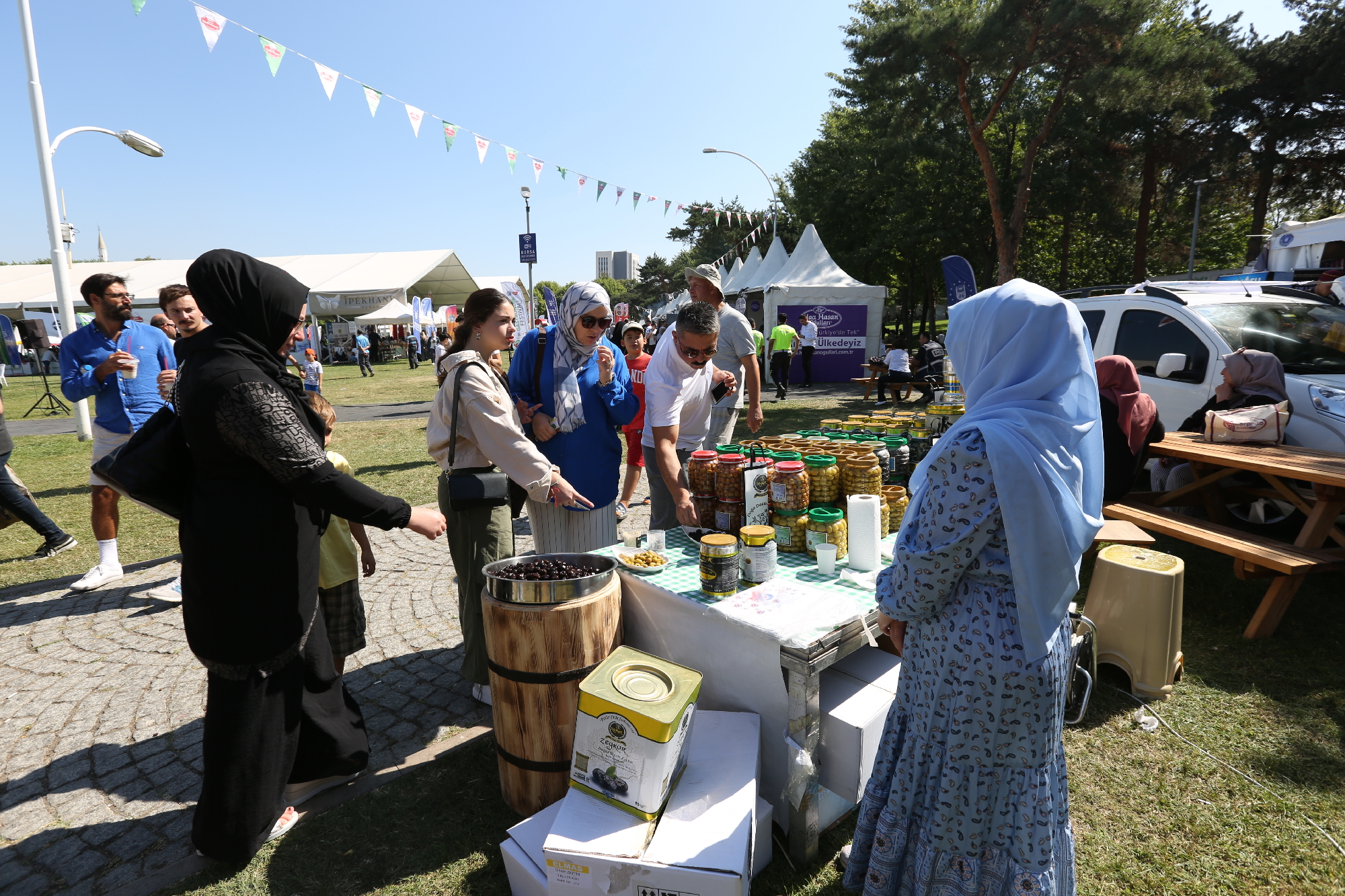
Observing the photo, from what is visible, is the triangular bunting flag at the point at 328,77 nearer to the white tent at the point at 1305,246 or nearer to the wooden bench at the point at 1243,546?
the wooden bench at the point at 1243,546

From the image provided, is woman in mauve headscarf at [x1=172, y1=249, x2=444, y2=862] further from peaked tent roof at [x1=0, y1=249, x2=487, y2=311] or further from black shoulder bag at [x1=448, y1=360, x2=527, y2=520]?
peaked tent roof at [x1=0, y1=249, x2=487, y2=311]

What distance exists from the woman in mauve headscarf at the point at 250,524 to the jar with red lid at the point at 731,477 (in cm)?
115

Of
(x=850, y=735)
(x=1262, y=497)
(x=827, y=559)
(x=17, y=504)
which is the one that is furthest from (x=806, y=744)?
(x=17, y=504)

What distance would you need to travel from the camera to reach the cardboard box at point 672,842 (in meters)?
1.82

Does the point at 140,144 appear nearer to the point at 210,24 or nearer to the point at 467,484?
the point at 210,24

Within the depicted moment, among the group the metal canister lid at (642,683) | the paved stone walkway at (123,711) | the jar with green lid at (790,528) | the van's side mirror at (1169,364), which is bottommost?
the paved stone walkway at (123,711)

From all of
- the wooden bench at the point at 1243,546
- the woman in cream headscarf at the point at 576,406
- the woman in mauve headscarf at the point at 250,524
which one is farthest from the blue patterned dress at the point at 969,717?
the wooden bench at the point at 1243,546

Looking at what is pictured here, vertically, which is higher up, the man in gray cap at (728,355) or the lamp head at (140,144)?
the lamp head at (140,144)

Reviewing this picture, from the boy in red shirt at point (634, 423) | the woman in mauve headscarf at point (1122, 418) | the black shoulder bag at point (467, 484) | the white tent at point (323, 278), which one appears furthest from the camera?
the white tent at point (323, 278)

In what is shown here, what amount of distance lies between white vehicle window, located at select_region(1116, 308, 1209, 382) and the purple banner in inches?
439

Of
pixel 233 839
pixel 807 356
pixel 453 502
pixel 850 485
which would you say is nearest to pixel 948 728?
pixel 850 485

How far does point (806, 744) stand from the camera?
2123 millimetres

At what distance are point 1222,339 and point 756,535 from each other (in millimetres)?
5575

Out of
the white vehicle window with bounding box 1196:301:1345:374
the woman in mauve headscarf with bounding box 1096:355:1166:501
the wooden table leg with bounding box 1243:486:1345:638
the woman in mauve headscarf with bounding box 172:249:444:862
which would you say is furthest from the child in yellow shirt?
the white vehicle window with bounding box 1196:301:1345:374
